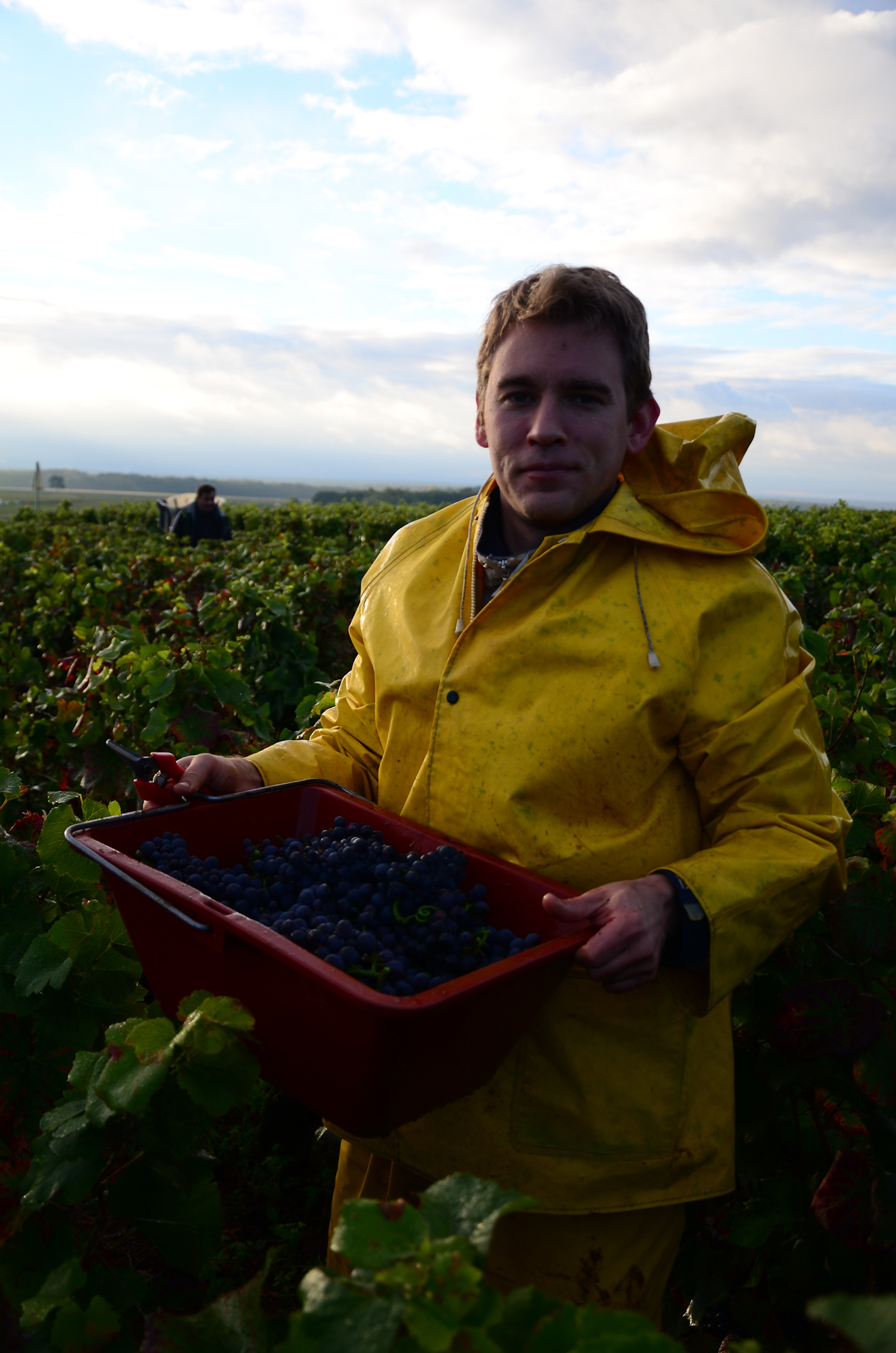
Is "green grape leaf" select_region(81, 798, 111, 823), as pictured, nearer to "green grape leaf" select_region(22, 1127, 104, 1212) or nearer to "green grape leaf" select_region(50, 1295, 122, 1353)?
"green grape leaf" select_region(22, 1127, 104, 1212)

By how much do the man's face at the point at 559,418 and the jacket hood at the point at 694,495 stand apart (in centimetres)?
8

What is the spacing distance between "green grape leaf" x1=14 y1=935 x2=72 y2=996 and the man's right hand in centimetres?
35

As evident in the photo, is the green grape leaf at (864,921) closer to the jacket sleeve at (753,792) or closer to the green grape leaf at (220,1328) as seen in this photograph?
the jacket sleeve at (753,792)

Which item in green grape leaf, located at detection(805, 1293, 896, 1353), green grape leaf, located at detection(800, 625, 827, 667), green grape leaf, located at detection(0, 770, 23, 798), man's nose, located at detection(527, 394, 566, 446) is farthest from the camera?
green grape leaf, located at detection(800, 625, 827, 667)

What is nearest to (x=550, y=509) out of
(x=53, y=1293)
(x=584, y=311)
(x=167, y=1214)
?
(x=584, y=311)

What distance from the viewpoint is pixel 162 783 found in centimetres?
164

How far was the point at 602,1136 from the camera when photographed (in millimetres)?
1548

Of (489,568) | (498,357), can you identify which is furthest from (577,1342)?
(498,357)

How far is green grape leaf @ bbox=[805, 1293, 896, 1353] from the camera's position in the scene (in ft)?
1.66

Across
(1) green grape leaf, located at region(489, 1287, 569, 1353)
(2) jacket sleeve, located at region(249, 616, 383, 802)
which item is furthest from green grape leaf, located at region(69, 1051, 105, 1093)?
(2) jacket sleeve, located at region(249, 616, 383, 802)

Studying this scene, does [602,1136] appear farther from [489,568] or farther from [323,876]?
[489,568]

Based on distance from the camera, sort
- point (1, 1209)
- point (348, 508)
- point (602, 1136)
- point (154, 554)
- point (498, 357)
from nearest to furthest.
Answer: point (1, 1209)
point (602, 1136)
point (498, 357)
point (154, 554)
point (348, 508)

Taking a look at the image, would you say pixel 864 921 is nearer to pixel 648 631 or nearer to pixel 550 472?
pixel 648 631

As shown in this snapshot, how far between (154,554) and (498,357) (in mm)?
6318
